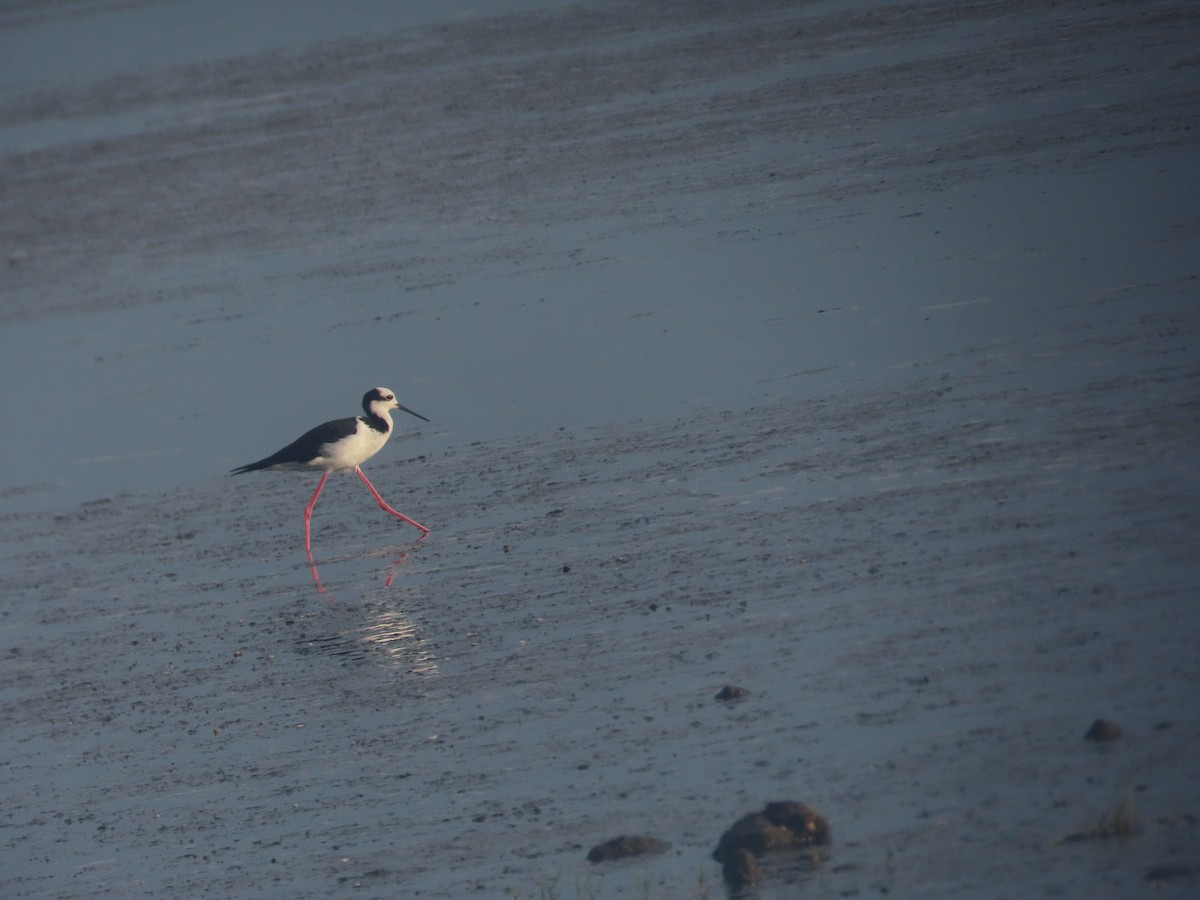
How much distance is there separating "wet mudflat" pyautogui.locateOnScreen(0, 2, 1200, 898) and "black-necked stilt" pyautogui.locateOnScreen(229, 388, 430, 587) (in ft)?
0.97

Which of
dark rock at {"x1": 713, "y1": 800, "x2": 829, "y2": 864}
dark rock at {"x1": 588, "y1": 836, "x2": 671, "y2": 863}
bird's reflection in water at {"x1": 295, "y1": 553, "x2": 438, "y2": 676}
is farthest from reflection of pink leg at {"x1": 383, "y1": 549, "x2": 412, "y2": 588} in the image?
dark rock at {"x1": 713, "y1": 800, "x2": 829, "y2": 864}

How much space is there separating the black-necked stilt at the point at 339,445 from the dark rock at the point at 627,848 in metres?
5.71

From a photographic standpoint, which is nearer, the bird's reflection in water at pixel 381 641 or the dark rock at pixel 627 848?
the dark rock at pixel 627 848

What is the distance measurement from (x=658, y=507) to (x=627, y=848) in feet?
13.1

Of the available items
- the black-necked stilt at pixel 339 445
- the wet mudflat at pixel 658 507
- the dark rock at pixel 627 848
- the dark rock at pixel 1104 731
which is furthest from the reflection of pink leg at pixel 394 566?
the dark rock at pixel 1104 731

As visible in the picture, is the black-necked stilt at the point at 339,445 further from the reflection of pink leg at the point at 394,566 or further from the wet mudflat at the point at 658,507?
the reflection of pink leg at the point at 394,566

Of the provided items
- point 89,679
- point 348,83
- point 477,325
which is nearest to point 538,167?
point 477,325

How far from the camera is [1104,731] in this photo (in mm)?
6250

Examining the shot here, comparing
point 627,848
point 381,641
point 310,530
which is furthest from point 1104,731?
point 310,530

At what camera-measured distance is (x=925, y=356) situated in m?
11.8

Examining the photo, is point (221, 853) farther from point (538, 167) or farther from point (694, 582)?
point (538, 167)

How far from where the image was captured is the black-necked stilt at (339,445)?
12242 millimetres

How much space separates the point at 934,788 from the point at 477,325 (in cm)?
965

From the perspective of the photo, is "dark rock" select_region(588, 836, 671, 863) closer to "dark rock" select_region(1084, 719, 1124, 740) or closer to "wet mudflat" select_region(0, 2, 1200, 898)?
"wet mudflat" select_region(0, 2, 1200, 898)
